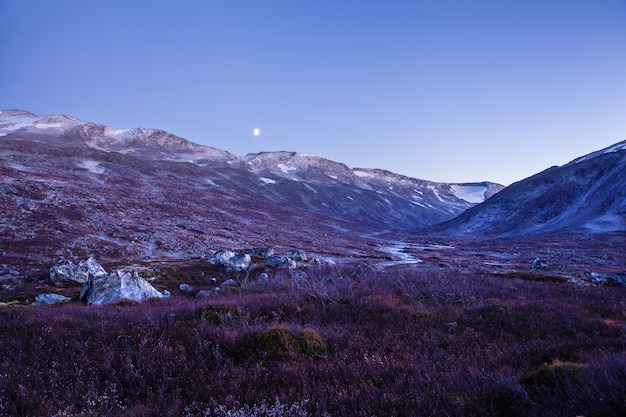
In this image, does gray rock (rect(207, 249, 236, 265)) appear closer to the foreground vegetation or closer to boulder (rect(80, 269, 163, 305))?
boulder (rect(80, 269, 163, 305))

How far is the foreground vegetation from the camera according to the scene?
4.74 meters

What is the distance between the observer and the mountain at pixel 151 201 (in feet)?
123

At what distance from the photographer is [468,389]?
5.09 metres

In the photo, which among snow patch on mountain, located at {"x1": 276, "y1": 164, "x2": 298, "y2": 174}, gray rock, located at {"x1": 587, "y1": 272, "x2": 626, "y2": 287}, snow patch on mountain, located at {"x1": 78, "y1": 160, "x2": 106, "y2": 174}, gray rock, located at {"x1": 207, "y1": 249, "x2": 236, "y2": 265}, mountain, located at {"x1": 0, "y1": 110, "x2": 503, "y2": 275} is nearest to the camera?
gray rock, located at {"x1": 587, "y1": 272, "x2": 626, "y2": 287}

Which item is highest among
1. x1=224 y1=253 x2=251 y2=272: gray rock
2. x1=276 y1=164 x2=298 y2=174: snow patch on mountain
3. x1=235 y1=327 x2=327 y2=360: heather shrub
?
x1=276 y1=164 x2=298 y2=174: snow patch on mountain

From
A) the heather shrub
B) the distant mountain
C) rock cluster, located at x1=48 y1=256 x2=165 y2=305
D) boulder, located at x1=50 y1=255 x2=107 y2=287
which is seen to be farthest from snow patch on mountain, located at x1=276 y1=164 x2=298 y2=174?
A: the heather shrub

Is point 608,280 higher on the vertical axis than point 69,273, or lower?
higher

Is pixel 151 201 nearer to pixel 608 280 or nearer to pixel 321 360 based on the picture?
pixel 608 280

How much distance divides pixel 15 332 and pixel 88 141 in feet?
527

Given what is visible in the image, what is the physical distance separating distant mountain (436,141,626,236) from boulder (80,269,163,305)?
82.3m

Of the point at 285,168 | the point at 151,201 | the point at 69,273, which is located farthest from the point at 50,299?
the point at 285,168

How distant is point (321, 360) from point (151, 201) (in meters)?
70.7

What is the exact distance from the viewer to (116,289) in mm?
16203

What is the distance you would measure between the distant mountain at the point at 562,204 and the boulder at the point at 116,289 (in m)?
82.3
